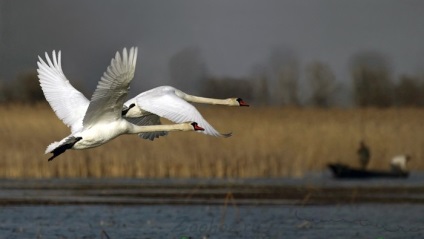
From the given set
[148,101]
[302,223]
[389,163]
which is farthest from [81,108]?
[389,163]

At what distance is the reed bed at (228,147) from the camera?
2267 centimetres

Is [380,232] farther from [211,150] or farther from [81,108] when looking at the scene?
[211,150]

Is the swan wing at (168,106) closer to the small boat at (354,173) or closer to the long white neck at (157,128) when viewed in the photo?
the long white neck at (157,128)

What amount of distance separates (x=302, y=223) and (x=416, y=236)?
193cm

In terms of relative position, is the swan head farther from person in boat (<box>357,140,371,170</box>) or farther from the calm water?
person in boat (<box>357,140,371,170</box>)

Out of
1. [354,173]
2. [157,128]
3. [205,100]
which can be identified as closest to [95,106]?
[157,128]

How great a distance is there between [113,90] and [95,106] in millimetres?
404

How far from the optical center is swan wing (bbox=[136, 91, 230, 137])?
1184 cm

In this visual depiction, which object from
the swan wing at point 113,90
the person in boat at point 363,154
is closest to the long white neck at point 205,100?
the swan wing at point 113,90

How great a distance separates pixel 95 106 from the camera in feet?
35.8

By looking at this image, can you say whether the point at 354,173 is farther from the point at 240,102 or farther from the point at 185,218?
the point at 240,102

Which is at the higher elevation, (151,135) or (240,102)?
(240,102)

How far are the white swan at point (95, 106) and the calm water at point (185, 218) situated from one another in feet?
7.01

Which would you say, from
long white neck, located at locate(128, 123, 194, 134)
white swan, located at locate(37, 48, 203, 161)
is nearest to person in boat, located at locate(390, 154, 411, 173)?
white swan, located at locate(37, 48, 203, 161)
